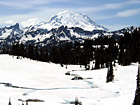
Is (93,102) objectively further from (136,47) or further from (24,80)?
(136,47)

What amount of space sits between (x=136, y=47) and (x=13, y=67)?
7117cm

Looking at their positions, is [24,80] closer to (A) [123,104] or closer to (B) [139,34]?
(A) [123,104]

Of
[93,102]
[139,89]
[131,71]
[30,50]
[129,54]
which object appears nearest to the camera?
[139,89]

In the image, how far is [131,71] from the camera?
95.3 meters

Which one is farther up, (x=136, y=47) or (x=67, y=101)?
(x=136, y=47)

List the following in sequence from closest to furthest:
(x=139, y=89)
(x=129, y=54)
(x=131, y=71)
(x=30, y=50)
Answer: (x=139, y=89)
(x=131, y=71)
(x=129, y=54)
(x=30, y=50)

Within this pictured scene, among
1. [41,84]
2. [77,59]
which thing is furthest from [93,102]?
[77,59]

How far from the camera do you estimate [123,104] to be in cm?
4484

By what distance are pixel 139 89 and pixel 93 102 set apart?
12196 millimetres

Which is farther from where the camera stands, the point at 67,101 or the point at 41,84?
the point at 41,84

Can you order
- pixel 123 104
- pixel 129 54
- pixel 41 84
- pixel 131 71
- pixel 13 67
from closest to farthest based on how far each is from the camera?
1. pixel 123 104
2. pixel 41 84
3. pixel 131 71
4. pixel 13 67
5. pixel 129 54

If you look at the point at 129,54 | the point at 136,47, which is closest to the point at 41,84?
the point at 129,54

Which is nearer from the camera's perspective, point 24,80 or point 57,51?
point 24,80

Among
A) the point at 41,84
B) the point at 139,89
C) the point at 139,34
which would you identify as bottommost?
the point at 41,84
